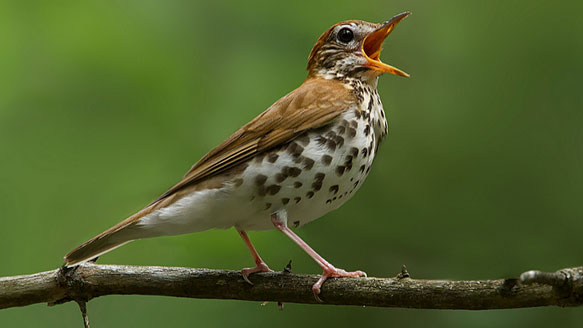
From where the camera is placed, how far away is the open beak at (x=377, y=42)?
521 centimetres

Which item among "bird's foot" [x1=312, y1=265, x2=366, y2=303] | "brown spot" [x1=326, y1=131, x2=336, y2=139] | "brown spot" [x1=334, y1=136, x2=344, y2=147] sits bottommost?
"bird's foot" [x1=312, y1=265, x2=366, y2=303]

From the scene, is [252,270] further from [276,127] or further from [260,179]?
[276,127]

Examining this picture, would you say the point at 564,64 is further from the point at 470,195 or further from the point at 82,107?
the point at 82,107

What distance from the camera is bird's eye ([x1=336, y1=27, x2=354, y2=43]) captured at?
215 inches

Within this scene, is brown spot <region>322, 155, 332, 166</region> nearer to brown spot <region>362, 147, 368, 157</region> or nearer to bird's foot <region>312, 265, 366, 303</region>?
brown spot <region>362, 147, 368, 157</region>

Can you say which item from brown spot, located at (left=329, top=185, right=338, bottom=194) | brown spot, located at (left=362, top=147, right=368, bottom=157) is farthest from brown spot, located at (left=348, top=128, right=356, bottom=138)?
brown spot, located at (left=329, top=185, right=338, bottom=194)

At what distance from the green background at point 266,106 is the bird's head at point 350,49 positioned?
74 centimetres

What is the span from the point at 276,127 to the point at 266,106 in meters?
1.31

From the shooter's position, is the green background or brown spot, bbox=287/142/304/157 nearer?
A: brown spot, bbox=287/142/304/157

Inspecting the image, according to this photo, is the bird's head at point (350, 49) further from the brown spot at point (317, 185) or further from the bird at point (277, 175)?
the brown spot at point (317, 185)

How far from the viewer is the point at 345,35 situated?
5.46 metres

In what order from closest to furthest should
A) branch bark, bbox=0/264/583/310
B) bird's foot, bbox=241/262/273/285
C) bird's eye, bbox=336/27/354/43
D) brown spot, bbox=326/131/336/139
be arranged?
branch bark, bbox=0/264/583/310 < bird's foot, bbox=241/262/273/285 < brown spot, bbox=326/131/336/139 < bird's eye, bbox=336/27/354/43

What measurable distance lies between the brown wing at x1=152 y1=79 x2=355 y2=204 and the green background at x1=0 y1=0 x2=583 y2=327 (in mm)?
978

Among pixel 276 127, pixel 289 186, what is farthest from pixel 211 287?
pixel 276 127
